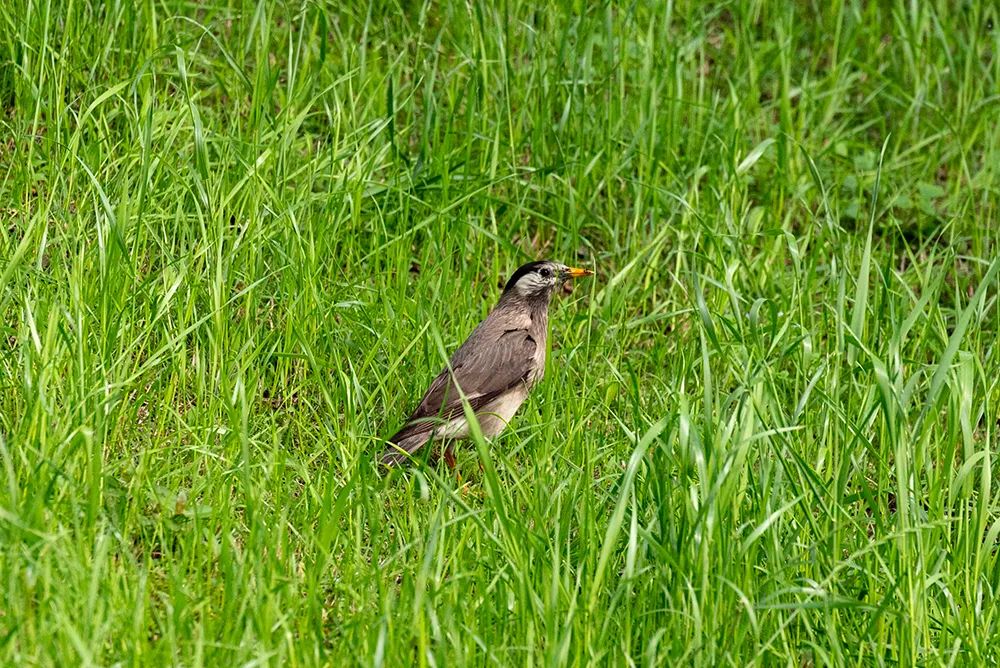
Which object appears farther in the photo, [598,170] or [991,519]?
[598,170]

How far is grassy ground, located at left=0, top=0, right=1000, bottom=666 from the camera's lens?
4223mm

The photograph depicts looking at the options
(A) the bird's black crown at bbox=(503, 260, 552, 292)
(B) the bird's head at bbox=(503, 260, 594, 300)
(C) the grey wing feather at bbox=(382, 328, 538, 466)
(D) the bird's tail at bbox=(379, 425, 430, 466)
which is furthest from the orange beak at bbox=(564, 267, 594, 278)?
(D) the bird's tail at bbox=(379, 425, 430, 466)

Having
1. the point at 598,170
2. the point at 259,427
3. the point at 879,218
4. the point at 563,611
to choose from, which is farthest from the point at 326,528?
the point at 879,218

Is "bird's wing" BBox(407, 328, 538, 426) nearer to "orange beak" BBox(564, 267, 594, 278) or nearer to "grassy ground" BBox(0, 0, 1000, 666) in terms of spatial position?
"grassy ground" BBox(0, 0, 1000, 666)

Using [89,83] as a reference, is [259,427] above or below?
below

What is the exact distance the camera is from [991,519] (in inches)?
217

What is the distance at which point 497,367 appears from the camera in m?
6.24

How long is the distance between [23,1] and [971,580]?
16.7ft

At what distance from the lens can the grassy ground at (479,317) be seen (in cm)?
422

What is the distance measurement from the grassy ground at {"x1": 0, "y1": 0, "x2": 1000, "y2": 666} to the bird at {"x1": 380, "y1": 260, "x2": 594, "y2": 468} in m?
0.14

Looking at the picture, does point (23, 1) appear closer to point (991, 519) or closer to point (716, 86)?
point (716, 86)

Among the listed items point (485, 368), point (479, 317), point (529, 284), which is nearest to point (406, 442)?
point (485, 368)

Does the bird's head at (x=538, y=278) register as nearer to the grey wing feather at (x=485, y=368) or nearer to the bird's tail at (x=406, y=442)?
the grey wing feather at (x=485, y=368)

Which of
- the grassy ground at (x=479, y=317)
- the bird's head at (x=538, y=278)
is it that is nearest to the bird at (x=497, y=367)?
the bird's head at (x=538, y=278)
